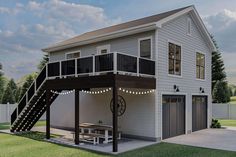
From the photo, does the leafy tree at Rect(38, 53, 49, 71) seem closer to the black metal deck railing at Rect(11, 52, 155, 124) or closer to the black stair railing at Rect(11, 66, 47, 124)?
the black stair railing at Rect(11, 66, 47, 124)

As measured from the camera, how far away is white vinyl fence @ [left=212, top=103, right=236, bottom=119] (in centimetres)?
2445

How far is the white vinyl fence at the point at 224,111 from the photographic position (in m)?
24.5

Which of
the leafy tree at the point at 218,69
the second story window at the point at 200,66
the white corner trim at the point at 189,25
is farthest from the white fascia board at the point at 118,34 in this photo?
the leafy tree at the point at 218,69

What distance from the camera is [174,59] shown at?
42.4ft

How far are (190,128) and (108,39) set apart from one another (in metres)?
6.89

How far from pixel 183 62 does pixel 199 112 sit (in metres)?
3.84

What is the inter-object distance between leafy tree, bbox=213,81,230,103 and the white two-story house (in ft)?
49.4

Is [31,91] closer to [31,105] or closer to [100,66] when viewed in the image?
[31,105]

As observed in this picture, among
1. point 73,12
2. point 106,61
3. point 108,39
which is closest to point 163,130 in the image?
point 106,61

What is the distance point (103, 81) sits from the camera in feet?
32.0

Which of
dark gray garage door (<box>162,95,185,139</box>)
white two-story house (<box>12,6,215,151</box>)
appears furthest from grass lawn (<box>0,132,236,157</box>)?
dark gray garage door (<box>162,95,185,139</box>)

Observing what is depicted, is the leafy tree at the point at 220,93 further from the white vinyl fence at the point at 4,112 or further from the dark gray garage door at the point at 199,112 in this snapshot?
the white vinyl fence at the point at 4,112

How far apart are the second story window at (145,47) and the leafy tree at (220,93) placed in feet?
68.9

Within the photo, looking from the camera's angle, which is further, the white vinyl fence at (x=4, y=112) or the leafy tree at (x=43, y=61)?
the leafy tree at (x=43, y=61)
